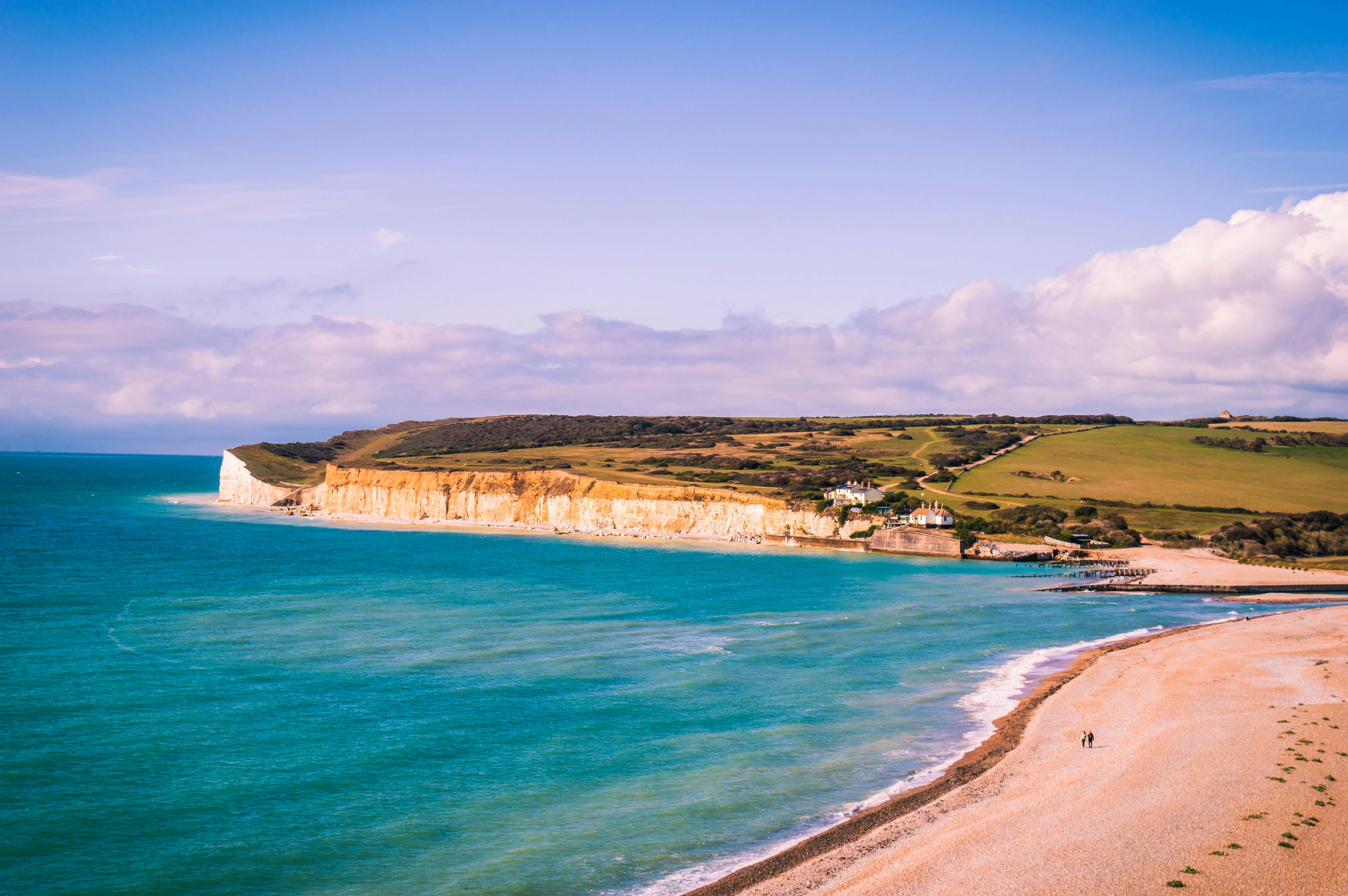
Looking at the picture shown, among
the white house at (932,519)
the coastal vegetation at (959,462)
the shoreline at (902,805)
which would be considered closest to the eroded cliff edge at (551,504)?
the coastal vegetation at (959,462)

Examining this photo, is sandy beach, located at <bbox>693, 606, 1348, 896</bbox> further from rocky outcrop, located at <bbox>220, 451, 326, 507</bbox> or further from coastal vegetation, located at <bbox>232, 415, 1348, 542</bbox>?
rocky outcrop, located at <bbox>220, 451, 326, 507</bbox>

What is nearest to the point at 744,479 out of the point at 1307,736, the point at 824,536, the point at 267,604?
the point at 824,536

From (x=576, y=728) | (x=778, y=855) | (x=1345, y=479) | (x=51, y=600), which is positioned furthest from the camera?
(x=1345, y=479)

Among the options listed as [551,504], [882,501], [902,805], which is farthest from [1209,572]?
[551,504]

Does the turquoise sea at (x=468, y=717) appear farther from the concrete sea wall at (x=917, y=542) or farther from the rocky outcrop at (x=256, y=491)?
the rocky outcrop at (x=256, y=491)

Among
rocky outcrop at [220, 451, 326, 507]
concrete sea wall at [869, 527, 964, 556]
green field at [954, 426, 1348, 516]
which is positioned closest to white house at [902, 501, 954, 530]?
concrete sea wall at [869, 527, 964, 556]

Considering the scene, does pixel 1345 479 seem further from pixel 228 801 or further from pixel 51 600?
pixel 51 600
